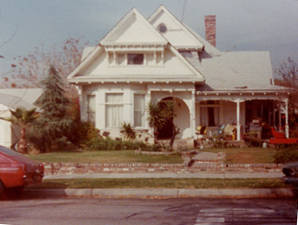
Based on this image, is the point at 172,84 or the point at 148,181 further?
the point at 172,84

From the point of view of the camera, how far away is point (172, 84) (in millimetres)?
19953

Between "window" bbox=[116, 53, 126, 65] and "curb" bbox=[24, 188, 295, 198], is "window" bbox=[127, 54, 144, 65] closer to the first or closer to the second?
"window" bbox=[116, 53, 126, 65]

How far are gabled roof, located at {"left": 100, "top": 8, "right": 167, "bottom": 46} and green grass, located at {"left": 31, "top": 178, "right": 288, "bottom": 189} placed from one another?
27.3 ft

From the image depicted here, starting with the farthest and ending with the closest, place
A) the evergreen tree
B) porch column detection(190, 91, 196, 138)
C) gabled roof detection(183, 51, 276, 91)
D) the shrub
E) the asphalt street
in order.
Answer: porch column detection(190, 91, 196, 138), the shrub, the evergreen tree, gabled roof detection(183, 51, 276, 91), the asphalt street

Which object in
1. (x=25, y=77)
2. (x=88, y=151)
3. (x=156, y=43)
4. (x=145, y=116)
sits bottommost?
(x=88, y=151)

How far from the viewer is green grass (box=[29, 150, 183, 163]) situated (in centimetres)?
1391

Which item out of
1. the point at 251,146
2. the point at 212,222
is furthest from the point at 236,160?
the point at 212,222

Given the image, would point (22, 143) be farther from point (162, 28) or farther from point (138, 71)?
point (162, 28)

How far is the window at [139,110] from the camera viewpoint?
61.9ft

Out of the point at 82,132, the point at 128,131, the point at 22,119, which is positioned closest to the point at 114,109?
the point at 128,131

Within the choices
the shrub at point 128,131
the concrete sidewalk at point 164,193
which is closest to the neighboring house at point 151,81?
the shrub at point 128,131

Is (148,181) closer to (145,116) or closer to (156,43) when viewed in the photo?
(145,116)

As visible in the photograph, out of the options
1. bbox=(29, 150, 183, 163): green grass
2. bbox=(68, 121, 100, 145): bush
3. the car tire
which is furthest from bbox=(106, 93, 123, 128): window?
the car tire

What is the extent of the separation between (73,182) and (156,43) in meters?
9.41
